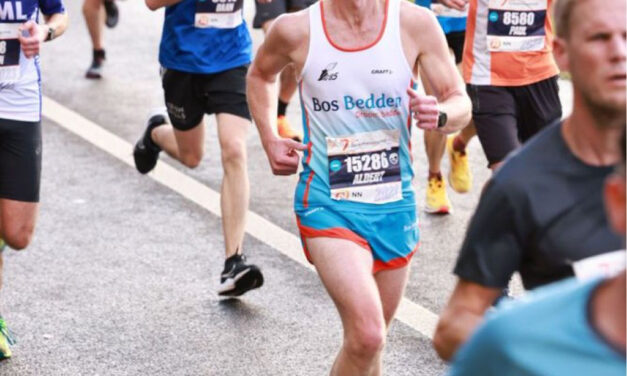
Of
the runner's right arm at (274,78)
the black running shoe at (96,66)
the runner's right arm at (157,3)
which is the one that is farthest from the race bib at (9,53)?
the black running shoe at (96,66)

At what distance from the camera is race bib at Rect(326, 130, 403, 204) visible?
487 centimetres

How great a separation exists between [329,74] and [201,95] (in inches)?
95.5

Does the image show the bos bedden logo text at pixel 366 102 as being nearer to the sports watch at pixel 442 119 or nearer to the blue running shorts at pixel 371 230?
the sports watch at pixel 442 119

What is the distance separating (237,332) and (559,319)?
4328 mm

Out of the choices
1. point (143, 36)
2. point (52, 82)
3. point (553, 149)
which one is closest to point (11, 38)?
point (553, 149)

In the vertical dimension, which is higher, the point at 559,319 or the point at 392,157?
the point at 559,319

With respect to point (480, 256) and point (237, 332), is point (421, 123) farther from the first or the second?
point (237, 332)

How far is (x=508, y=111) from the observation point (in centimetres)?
661

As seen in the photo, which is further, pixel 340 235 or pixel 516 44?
pixel 516 44

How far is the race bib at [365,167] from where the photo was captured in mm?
4871

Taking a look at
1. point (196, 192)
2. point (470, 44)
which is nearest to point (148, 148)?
point (196, 192)

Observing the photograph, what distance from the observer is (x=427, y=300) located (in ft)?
22.2

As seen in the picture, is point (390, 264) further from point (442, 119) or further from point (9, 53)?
point (9, 53)

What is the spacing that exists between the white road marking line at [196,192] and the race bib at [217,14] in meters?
1.31
